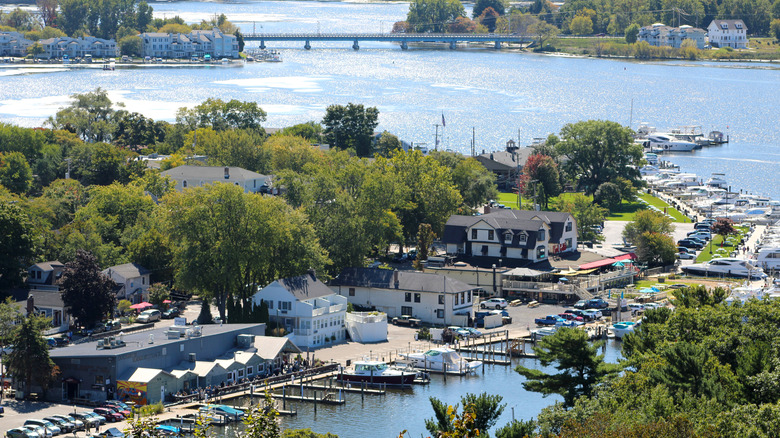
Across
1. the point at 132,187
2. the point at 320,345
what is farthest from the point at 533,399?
the point at 132,187

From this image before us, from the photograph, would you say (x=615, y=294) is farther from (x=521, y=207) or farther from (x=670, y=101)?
(x=670, y=101)

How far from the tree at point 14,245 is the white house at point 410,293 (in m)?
17.0

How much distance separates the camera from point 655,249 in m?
76.1

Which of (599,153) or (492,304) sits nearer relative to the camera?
(492,304)

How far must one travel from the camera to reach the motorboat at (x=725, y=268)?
7350cm

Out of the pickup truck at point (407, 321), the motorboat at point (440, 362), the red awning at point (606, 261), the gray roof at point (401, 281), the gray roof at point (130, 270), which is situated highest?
the gray roof at point (130, 270)

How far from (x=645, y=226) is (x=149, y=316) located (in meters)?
36.2

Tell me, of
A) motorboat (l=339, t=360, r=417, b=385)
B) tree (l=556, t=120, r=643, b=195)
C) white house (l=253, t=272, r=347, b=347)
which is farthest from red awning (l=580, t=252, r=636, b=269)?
tree (l=556, t=120, r=643, b=195)

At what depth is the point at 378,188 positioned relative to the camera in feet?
240

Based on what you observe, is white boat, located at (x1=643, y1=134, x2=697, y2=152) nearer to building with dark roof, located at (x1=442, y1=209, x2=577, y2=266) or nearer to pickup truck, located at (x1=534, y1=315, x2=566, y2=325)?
building with dark roof, located at (x1=442, y1=209, x2=577, y2=266)

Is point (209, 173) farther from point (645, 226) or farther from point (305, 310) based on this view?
point (305, 310)

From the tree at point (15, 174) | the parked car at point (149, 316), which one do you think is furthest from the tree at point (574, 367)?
the tree at point (15, 174)

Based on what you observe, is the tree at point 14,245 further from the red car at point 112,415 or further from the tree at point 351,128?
the tree at point 351,128

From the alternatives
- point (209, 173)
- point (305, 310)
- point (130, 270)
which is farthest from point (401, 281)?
point (209, 173)
